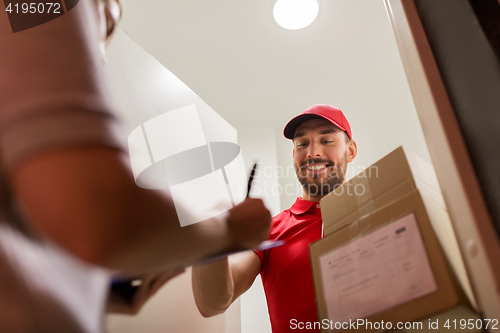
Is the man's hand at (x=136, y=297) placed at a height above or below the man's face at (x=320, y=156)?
below

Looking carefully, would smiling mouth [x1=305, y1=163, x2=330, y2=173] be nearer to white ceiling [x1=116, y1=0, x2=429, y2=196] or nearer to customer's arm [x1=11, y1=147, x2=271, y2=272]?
white ceiling [x1=116, y1=0, x2=429, y2=196]

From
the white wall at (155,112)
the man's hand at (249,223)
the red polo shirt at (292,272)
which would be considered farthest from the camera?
the red polo shirt at (292,272)

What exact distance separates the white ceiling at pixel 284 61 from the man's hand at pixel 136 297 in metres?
1.36

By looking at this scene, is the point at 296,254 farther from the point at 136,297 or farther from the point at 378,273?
the point at 136,297

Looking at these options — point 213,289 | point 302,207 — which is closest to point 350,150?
point 302,207

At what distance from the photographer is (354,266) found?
542 millimetres

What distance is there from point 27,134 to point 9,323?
137 millimetres

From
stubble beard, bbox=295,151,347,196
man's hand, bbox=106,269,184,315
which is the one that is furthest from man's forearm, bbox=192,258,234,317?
stubble beard, bbox=295,151,347,196

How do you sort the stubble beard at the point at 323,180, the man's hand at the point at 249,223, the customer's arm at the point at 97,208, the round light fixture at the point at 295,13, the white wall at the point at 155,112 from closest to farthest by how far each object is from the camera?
the customer's arm at the point at 97,208
the man's hand at the point at 249,223
the white wall at the point at 155,112
the stubble beard at the point at 323,180
the round light fixture at the point at 295,13

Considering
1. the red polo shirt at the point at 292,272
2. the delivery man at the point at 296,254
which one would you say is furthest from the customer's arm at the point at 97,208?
the red polo shirt at the point at 292,272

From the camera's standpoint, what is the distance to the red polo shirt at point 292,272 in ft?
2.86

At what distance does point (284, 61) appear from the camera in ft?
5.45

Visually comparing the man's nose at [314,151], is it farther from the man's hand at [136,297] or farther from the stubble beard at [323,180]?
the man's hand at [136,297]

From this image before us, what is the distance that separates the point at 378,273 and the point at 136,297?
0.37m
